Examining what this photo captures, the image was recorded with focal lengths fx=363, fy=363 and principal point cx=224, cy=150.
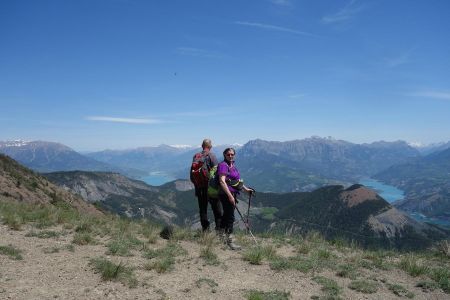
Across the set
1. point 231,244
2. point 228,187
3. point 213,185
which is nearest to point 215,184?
point 213,185

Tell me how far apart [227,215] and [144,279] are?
13.5ft

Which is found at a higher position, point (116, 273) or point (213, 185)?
point (213, 185)

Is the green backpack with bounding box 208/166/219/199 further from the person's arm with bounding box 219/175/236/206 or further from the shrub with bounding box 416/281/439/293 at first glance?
the shrub with bounding box 416/281/439/293

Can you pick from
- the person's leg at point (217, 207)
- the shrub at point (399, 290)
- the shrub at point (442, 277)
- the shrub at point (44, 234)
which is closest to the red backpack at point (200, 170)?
the person's leg at point (217, 207)

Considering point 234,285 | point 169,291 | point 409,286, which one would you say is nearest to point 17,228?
point 169,291

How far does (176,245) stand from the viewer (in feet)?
36.4

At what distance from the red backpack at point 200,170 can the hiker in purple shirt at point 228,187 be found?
2.88ft

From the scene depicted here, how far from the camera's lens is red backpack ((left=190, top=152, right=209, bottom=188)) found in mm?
11914

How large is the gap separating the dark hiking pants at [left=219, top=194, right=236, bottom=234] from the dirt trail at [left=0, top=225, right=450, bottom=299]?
1176 mm

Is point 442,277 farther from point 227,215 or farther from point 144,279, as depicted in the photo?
point 144,279

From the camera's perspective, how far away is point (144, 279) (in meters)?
7.85

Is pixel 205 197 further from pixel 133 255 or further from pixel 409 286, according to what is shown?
pixel 409 286

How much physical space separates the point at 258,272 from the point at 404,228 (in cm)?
19835

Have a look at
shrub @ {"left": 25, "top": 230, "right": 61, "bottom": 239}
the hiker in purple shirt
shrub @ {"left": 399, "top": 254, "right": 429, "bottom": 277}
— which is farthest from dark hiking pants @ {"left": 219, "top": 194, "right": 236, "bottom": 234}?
shrub @ {"left": 25, "top": 230, "right": 61, "bottom": 239}
